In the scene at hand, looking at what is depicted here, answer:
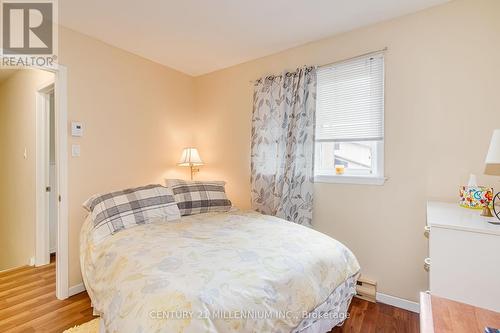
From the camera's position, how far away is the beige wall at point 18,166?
312 centimetres

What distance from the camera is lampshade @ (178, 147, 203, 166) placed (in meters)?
3.31

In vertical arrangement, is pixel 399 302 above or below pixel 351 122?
below

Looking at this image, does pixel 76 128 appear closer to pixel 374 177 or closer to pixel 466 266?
pixel 374 177

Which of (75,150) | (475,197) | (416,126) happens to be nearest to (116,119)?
(75,150)

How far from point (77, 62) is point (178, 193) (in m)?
1.55

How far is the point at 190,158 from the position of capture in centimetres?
332

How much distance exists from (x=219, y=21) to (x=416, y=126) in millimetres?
1895

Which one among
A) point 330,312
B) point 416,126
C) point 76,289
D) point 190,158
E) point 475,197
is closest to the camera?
point 330,312

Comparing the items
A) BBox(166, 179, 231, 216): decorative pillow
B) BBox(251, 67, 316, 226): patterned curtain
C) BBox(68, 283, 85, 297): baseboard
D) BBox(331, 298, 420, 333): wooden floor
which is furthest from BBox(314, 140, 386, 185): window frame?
BBox(68, 283, 85, 297): baseboard

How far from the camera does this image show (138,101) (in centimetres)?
299

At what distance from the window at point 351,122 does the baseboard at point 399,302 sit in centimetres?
98

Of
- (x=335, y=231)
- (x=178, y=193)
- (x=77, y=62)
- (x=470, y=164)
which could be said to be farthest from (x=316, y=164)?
(x=77, y=62)

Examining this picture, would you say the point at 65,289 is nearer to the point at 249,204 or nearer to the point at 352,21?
the point at 249,204

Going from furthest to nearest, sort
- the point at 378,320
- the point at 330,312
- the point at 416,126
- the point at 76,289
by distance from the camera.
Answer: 1. the point at 76,289
2. the point at 416,126
3. the point at 378,320
4. the point at 330,312
